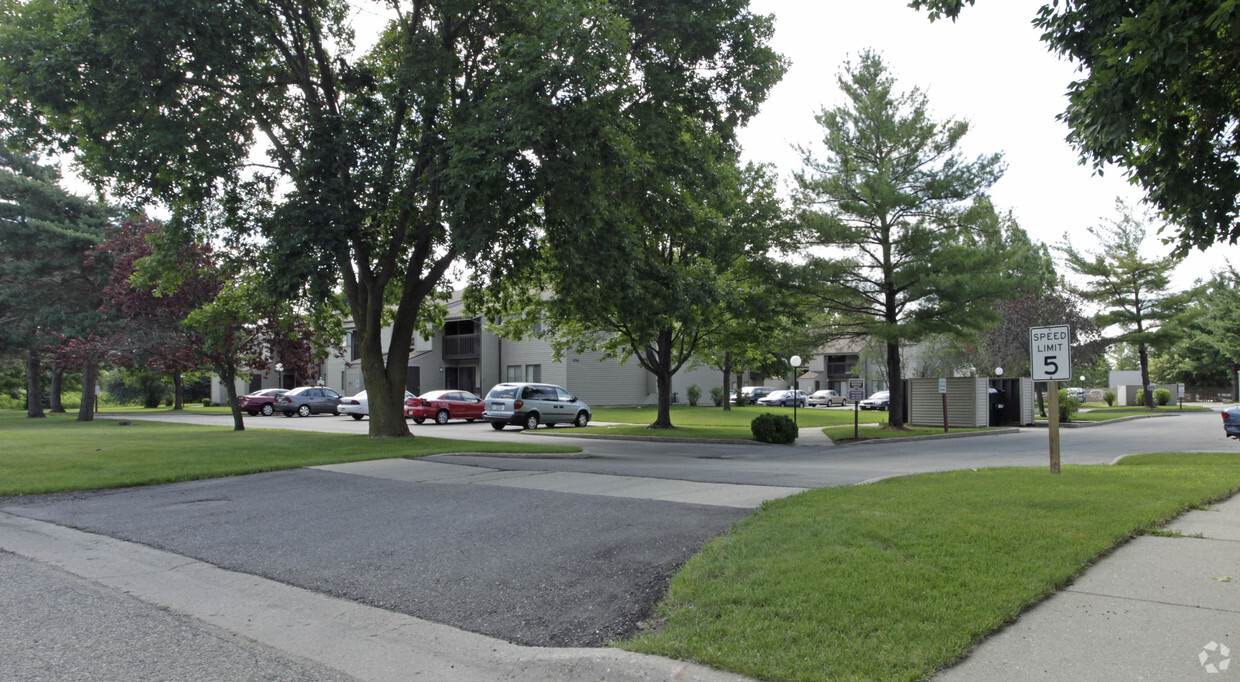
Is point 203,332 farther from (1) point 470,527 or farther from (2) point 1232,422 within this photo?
(2) point 1232,422

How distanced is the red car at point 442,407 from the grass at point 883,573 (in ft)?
80.5

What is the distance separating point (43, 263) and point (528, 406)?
25.4m

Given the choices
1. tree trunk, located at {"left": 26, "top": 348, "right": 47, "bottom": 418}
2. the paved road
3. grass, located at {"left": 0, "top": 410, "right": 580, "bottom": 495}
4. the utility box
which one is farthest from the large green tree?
tree trunk, located at {"left": 26, "top": 348, "right": 47, "bottom": 418}

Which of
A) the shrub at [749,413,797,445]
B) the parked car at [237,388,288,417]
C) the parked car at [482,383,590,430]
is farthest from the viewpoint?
the parked car at [237,388,288,417]

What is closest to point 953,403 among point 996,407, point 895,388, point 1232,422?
point 996,407

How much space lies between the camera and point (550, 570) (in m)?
6.14

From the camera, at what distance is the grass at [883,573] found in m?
4.05

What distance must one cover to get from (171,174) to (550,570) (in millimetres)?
14875

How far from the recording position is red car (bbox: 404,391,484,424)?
3147cm

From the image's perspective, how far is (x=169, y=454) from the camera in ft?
50.5

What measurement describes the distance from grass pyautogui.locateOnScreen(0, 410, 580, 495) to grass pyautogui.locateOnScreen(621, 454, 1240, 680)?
9.53m

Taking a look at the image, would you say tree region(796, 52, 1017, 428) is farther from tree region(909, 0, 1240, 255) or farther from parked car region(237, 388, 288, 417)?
parked car region(237, 388, 288, 417)

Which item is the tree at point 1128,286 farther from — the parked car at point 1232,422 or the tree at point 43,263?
the tree at point 43,263

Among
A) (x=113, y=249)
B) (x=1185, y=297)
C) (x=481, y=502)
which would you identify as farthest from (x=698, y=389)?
(x=481, y=502)
